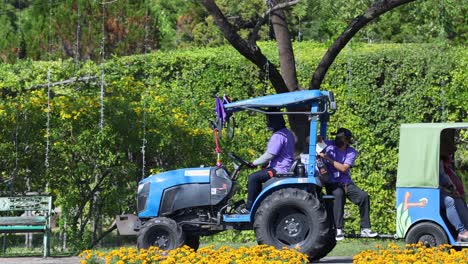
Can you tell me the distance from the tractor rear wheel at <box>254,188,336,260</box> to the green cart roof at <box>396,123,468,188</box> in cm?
174

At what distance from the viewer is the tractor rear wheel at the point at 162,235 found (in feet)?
44.8

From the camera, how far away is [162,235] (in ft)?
45.1

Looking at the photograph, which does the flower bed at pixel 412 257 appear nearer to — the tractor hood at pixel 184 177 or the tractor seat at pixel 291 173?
the tractor seat at pixel 291 173

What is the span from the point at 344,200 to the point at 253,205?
117 centimetres

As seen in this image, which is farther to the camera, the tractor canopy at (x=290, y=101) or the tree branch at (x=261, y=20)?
the tree branch at (x=261, y=20)

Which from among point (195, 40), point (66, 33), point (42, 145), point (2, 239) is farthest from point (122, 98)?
point (195, 40)

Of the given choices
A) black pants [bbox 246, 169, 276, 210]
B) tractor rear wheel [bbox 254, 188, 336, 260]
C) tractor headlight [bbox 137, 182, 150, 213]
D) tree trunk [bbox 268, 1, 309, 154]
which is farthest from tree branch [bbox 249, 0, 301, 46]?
tractor rear wheel [bbox 254, 188, 336, 260]

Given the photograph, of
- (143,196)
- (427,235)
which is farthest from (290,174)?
(427,235)

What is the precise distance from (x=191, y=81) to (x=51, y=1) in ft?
30.5

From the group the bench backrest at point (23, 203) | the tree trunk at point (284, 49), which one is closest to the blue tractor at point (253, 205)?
the tree trunk at point (284, 49)

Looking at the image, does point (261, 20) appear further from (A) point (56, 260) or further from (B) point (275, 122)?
(A) point (56, 260)

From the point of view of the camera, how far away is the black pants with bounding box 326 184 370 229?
1377 centimetres

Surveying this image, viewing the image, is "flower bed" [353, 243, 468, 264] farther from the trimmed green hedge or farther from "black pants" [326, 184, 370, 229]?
the trimmed green hedge

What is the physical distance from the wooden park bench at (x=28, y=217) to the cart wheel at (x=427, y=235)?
491 cm
